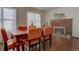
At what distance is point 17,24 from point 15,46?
0.38m

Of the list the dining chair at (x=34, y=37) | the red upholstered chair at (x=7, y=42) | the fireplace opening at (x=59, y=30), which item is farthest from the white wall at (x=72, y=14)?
the red upholstered chair at (x=7, y=42)

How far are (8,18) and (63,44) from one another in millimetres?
1048

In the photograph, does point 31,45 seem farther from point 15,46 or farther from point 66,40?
point 66,40

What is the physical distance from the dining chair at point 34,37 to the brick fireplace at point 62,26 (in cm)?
27

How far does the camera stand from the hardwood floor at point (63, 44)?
71.5 inches

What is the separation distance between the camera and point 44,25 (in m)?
1.86

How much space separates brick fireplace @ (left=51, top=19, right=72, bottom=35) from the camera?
5.98 ft

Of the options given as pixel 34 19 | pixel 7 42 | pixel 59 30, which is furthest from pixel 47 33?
pixel 7 42

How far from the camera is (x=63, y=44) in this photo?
185 centimetres

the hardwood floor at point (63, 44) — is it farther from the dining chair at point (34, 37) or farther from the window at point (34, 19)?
the window at point (34, 19)

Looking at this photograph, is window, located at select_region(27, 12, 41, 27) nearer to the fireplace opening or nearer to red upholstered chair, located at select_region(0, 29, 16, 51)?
the fireplace opening

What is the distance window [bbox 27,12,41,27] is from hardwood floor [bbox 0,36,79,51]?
0.38 metres

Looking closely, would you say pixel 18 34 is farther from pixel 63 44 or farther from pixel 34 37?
pixel 63 44
